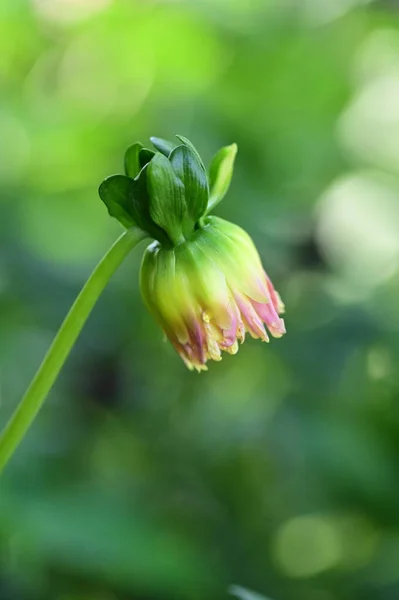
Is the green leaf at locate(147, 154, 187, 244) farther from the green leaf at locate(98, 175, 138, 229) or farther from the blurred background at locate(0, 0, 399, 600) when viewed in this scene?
the blurred background at locate(0, 0, 399, 600)

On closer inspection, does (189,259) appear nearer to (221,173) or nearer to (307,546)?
(221,173)

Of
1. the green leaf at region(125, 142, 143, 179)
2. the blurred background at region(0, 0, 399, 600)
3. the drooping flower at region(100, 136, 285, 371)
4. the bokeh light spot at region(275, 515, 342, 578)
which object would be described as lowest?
the bokeh light spot at region(275, 515, 342, 578)

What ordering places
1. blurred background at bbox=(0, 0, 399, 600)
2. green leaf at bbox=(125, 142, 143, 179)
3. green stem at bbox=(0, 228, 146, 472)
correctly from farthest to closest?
blurred background at bbox=(0, 0, 399, 600) < green leaf at bbox=(125, 142, 143, 179) < green stem at bbox=(0, 228, 146, 472)

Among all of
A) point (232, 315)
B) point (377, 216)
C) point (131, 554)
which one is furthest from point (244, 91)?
point (232, 315)

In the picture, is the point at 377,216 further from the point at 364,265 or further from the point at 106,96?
the point at 106,96

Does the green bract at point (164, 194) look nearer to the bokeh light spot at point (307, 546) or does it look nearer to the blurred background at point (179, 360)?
the blurred background at point (179, 360)

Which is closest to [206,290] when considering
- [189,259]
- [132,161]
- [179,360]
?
[189,259]

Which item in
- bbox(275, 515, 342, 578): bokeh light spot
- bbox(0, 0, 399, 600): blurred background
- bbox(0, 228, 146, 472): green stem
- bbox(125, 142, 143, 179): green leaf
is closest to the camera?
bbox(0, 228, 146, 472): green stem

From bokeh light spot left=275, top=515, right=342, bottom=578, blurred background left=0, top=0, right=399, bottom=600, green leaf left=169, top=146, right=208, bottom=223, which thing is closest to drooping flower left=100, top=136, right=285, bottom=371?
green leaf left=169, top=146, right=208, bottom=223
